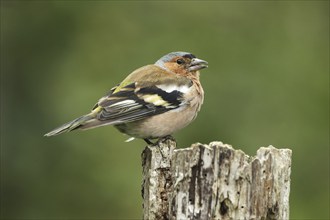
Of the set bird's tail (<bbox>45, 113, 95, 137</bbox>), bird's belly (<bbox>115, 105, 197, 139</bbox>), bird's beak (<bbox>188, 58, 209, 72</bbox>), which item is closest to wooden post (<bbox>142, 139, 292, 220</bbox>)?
bird's tail (<bbox>45, 113, 95, 137</bbox>)

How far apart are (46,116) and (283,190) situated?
10.3 metres

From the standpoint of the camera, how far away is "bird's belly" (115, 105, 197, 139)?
27.1 feet

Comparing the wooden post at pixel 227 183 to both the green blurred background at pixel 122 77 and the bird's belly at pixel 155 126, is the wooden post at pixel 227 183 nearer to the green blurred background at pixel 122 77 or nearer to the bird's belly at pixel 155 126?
the bird's belly at pixel 155 126

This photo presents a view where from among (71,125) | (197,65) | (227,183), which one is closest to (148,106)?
(71,125)

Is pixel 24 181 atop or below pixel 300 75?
below

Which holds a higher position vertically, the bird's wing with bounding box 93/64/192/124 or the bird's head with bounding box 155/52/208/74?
the bird's head with bounding box 155/52/208/74

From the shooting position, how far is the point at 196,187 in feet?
18.5

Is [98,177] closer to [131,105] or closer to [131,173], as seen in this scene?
[131,173]

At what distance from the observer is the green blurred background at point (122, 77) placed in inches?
548

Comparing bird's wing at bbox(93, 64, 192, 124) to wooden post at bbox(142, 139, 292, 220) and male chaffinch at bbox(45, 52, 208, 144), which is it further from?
wooden post at bbox(142, 139, 292, 220)

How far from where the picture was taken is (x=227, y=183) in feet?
18.4

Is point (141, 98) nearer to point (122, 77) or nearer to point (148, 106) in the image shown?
point (148, 106)

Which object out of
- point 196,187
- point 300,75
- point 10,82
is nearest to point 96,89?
point 10,82

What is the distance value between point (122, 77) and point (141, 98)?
669 centimetres
